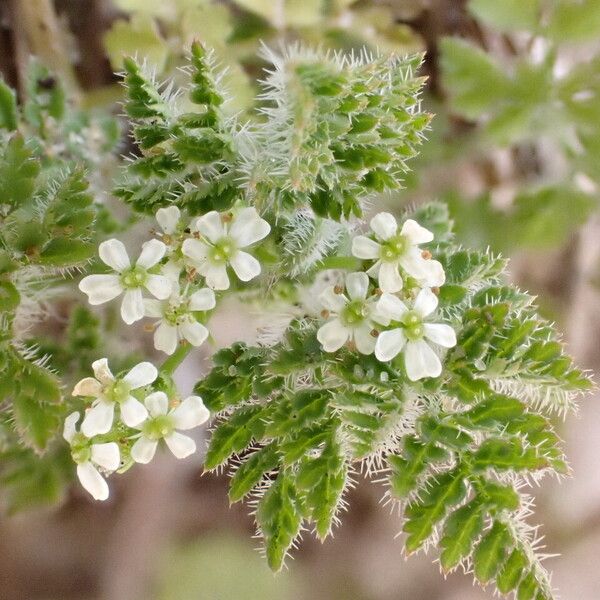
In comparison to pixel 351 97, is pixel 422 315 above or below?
below

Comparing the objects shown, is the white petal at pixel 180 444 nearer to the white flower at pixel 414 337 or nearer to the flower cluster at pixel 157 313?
the flower cluster at pixel 157 313

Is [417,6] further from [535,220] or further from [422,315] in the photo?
[422,315]

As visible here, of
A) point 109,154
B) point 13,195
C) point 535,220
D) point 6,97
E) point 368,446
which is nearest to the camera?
point 368,446

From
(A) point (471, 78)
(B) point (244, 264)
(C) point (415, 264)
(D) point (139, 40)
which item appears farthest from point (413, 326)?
(D) point (139, 40)

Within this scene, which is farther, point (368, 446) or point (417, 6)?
point (417, 6)

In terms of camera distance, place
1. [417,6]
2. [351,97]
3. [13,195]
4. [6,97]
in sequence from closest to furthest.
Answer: [351,97] < [13,195] < [6,97] < [417,6]

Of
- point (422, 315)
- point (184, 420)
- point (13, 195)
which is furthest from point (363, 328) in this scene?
point (13, 195)

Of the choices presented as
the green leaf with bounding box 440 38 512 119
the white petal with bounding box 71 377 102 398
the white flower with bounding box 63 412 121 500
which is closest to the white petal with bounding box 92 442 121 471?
the white flower with bounding box 63 412 121 500

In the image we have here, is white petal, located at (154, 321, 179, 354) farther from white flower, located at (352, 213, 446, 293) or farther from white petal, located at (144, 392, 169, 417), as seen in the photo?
white flower, located at (352, 213, 446, 293)

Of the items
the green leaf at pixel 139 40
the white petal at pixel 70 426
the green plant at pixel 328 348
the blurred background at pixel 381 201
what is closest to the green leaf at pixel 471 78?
the blurred background at pixel 381 201
